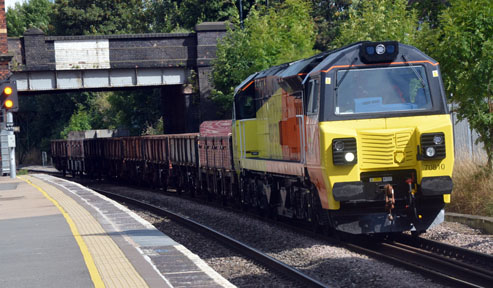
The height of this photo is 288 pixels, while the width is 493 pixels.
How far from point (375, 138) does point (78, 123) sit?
64978 mm

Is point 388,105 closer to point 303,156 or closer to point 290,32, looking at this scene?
point 303,156

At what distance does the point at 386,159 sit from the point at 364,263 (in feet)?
6.13

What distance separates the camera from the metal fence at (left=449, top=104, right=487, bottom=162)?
18625 millimetres

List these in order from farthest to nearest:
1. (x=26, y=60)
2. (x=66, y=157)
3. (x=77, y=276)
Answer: (x=66, y=157)
(x=26, y=60)
(x=77, y=276)

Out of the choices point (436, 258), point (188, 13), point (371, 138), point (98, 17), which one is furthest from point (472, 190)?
point (98, 17)

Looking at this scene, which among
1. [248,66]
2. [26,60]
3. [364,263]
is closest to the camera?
[364,263]

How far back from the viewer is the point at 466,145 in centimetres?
2106

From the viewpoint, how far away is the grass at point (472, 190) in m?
15.7

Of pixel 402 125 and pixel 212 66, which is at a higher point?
pixel 212 66

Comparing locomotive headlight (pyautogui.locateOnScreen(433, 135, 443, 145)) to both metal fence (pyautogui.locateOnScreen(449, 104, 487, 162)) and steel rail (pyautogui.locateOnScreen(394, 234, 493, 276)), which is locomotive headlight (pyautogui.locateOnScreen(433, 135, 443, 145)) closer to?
steel rail (pyautogui.locateOnScreen(394, 234, 493, 276))

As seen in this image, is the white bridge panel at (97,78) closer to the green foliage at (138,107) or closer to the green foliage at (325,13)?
the green foliage at (325,13)

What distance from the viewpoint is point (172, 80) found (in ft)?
150

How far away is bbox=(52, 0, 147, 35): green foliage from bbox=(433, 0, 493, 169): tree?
59203 mm

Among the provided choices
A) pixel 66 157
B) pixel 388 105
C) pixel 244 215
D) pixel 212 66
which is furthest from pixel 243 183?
pixel 66 157
